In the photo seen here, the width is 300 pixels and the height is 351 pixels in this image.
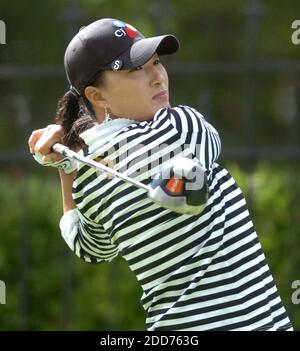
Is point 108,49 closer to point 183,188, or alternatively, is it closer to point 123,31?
point 123,31

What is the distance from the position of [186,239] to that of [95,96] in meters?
0.64

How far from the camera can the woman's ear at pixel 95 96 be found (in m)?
4.15

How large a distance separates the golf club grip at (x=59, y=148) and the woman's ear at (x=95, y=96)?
19cm

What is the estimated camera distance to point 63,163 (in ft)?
14.1

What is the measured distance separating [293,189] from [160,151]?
3664mm

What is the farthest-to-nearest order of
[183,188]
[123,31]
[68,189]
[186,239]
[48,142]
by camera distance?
1. [68,189]
2. [48,142]
3. [123,31]
4. [186,239]
5. [183,188]

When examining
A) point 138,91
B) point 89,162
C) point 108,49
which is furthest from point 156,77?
point 89,162

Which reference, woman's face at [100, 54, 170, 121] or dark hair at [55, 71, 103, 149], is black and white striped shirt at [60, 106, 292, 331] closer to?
woman's face at [100, 54, 170, 121]

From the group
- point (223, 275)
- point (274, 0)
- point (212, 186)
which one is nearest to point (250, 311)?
point (223, 275)

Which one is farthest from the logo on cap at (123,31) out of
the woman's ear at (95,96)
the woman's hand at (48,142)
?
the woman's hand at (48,142)

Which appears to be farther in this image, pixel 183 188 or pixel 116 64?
pixel 116 64

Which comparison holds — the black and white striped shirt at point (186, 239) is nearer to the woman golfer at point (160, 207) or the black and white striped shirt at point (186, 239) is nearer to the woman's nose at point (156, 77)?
the woman golfer at point (160, 207)

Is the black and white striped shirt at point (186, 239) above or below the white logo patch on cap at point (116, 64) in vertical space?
below

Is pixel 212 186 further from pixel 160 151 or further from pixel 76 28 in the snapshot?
pixel 76 28
